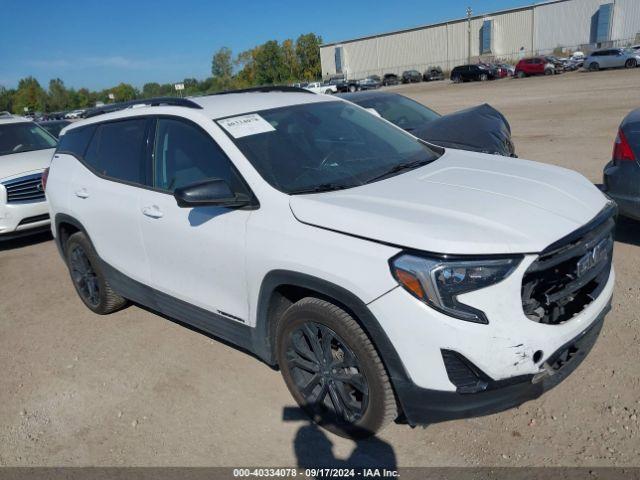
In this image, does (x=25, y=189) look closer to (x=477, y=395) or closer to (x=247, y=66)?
(x=477, y=395)

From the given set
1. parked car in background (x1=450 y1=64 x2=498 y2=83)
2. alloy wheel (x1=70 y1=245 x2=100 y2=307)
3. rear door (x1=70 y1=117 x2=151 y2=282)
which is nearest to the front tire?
rear door (x1=70 y1=117 x2=151 y2=282)

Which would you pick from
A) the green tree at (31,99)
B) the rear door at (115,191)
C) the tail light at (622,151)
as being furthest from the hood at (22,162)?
the green tree at (31,99)

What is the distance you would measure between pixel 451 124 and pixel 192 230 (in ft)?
13.9

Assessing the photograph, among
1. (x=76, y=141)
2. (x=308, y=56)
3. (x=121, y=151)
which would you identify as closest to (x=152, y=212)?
(x=121, y=151)

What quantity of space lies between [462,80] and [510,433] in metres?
52.0

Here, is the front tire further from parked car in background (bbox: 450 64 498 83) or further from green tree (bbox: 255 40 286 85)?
green tree (bbox: 255 40 286 85)

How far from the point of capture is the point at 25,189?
7527 mm

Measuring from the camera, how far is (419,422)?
263cm

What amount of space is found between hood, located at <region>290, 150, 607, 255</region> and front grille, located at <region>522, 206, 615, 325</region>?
64 mm

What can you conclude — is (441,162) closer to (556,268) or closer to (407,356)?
(556,268)

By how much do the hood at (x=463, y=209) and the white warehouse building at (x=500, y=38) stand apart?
2762 inches

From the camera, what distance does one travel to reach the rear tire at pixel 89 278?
15.3ft

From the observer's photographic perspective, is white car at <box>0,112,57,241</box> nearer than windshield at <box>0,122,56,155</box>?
Yes

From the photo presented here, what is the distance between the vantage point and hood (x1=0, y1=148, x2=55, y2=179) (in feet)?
24.6
